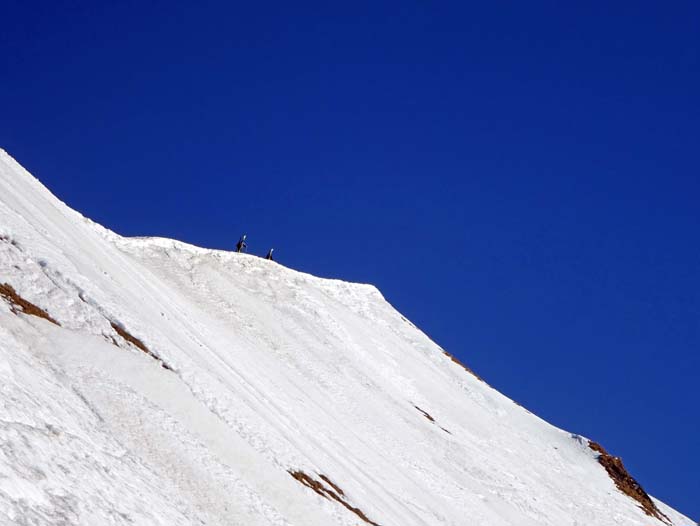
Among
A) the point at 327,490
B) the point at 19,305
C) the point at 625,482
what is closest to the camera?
the point at 19,305

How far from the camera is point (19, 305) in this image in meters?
26.2

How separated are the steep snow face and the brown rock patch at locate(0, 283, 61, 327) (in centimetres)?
9

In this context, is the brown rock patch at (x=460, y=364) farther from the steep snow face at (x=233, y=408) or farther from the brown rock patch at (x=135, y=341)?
the brown rock patch at (x=135, y=341)

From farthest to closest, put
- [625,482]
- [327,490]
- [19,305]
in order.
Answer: [625,482], [327,490], [19,305]

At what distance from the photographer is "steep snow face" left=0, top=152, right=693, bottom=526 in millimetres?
19875

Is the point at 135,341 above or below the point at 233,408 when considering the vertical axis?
below

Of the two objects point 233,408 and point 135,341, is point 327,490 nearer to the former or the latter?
point 233,408

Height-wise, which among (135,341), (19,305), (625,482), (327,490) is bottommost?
(19,305)

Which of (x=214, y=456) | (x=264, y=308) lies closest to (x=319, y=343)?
(x=264, y=308)

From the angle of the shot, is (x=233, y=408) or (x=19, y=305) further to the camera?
(x=233, y=408)

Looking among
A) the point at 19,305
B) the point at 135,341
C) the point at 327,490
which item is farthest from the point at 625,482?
the point at 19,305

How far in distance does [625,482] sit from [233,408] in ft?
148

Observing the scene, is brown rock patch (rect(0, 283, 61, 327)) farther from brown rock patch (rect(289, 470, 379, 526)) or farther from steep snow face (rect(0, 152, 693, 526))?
brown rock patch (rect(289, 470, 379, 526))

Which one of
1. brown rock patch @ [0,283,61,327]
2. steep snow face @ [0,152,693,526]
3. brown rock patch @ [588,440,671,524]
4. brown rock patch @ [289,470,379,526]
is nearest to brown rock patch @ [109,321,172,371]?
steep snow face @ [0,152,693,526]
